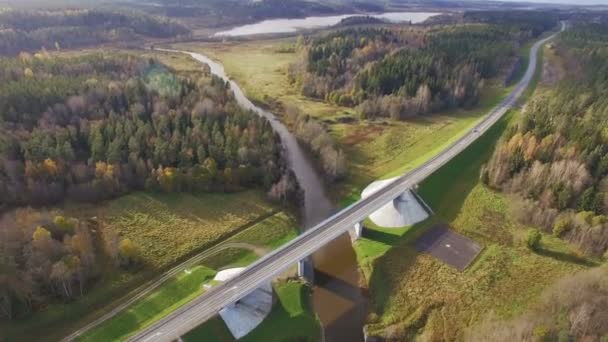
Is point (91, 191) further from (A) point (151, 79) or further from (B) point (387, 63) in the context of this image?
(B) point (387, 63)

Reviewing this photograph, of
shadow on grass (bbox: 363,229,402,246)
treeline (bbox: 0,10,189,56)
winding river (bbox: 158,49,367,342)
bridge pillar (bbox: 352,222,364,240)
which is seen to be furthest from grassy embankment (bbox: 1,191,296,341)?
treeline (bbox: 0,10,189,56)

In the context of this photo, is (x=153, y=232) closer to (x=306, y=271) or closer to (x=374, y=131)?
(x=306, y=271)

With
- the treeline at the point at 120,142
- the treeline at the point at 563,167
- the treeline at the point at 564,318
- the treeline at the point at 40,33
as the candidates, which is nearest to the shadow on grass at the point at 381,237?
the treeline at the point at 120,142

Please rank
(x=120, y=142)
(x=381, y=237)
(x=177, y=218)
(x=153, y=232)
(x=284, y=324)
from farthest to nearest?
(x=120, y=142) < (x=177, y=218) < (x=381, y=237) < (x=153, y=232) < (x=284, y=324)

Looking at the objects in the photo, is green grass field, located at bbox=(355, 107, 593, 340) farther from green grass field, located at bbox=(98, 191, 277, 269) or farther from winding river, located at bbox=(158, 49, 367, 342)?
green grass field, located at bbox=(98, 191, 277, 269)

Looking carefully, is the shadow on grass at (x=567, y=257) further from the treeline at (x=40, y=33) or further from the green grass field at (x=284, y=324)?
the treeline at (x=40, y=33)

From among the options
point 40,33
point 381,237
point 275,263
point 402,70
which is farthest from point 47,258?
point 40,33

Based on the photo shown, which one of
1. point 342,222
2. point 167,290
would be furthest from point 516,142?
point 167,290
